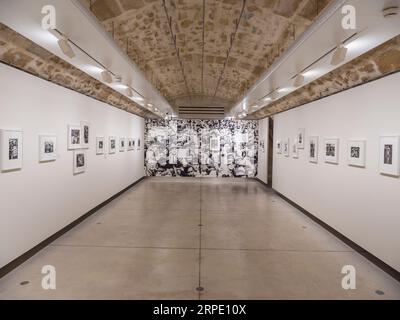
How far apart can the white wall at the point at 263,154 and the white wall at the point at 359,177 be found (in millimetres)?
4734

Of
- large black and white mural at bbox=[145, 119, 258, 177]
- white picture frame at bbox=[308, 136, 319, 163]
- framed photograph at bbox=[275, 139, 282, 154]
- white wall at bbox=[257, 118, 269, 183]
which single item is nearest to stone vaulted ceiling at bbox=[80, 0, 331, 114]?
white picture frame at bbox=[308, 136, 319, 163]

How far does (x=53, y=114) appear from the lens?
18.6ft

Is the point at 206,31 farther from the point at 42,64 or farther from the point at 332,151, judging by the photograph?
the point at 332,151

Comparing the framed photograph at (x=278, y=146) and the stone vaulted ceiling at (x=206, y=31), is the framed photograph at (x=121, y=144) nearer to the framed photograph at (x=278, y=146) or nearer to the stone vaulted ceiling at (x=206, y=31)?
the stone vaulted ceiling at (x=206, y=31)

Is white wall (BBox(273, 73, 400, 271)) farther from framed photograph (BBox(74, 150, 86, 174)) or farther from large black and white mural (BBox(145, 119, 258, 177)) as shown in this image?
large black and white mural (BBox(145, 119, 258, 177))

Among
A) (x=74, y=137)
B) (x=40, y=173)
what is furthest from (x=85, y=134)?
(x=40, y=173)

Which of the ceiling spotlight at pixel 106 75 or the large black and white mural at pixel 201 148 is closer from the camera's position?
the ceiling spotlight at pixel 106 75

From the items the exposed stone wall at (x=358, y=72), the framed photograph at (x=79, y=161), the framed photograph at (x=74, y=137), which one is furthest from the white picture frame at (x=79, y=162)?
the exposed stone wall at (x=358, y=72)

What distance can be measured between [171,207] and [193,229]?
90.1 inches

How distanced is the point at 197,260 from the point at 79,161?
382 centimetres

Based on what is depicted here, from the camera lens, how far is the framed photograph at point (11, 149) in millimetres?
4188

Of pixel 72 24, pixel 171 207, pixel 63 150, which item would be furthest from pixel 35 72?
pixel 171 207

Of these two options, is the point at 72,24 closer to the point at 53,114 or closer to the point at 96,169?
the point at 53,114

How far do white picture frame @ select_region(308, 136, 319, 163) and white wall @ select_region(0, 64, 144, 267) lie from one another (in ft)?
18.7
